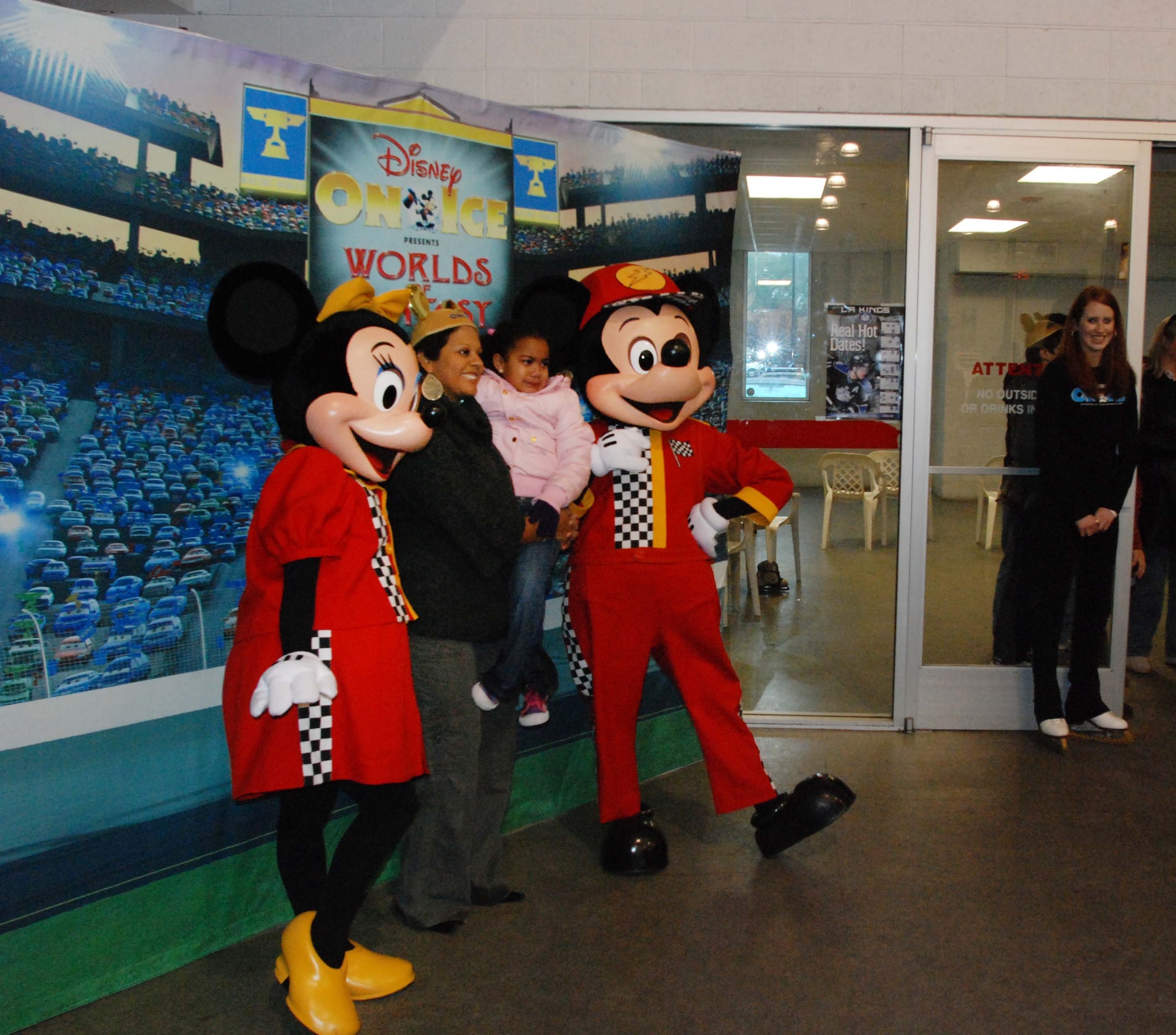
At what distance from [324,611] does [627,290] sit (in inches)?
51.0

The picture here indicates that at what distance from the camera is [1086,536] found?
3787 millimetres

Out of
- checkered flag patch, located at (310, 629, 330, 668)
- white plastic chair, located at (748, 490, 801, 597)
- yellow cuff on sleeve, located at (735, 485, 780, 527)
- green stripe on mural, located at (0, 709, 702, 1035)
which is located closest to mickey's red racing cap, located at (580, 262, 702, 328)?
yellow cuff on sleeve, located at (735, 485, 780, 527)

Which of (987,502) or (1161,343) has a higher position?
(1161,343)

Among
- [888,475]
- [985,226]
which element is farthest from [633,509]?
[985,226]

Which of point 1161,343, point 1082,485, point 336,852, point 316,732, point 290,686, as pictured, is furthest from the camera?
point 1161,343

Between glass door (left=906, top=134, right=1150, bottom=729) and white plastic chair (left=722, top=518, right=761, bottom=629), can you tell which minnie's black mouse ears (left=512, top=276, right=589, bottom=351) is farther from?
white plastic chair (left=722, top=518, right=761, bottom=629)

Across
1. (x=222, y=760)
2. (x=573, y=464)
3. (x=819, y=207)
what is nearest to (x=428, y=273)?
(x=573, y=464)

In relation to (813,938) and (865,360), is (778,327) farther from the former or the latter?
(813,938)

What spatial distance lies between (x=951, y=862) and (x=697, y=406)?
4.71 feet

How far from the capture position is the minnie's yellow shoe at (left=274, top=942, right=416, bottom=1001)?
222 cm

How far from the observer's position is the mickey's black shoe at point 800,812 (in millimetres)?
2732

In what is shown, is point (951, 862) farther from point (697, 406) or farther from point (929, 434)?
point (929, 434)

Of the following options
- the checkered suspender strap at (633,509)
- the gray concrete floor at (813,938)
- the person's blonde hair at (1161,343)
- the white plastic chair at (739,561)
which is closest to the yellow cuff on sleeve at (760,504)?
the checkered suspender strap at (633,509)

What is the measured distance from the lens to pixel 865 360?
4109 mm
